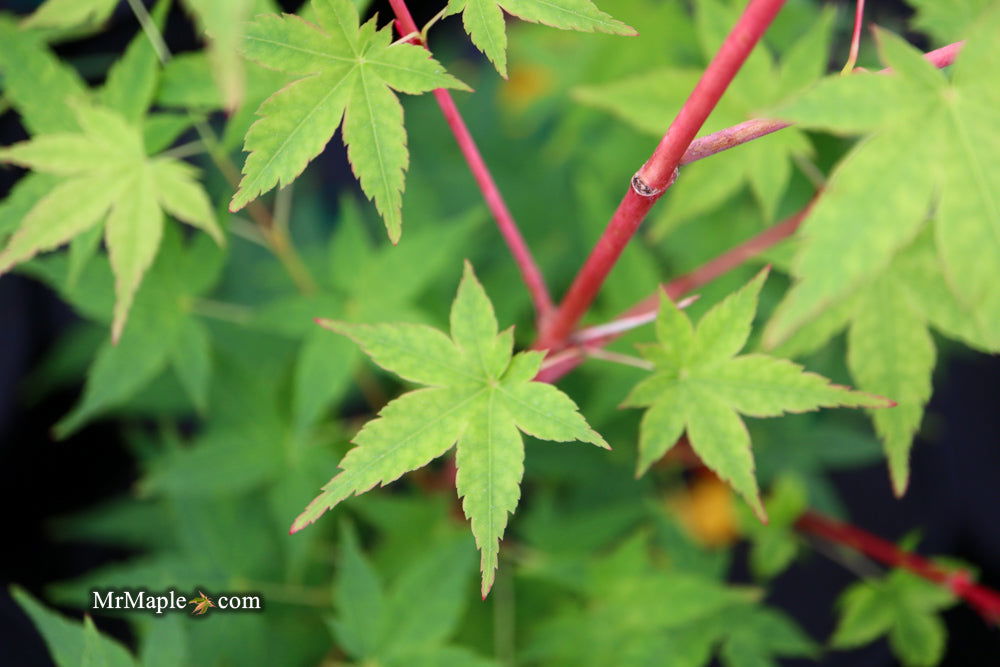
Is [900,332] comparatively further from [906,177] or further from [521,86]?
[521,86]

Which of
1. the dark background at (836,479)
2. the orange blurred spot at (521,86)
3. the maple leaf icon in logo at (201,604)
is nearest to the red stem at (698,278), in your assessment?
the maple leaf icon in logo at (201,604)

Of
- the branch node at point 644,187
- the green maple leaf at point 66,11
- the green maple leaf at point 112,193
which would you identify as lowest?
the green maple leaf at point 112,193

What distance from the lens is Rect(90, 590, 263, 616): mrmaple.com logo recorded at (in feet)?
3.56

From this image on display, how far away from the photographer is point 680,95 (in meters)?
1.00

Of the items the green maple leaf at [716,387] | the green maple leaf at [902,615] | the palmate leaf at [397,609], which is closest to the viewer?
the green maple leaf at [716,387]

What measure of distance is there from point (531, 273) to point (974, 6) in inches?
25.1

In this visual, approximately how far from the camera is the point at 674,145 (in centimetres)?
63

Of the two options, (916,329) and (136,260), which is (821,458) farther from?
(136,260)

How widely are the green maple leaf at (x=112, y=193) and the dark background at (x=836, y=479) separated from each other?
82 centimetres

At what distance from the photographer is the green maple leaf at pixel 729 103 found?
3.21 ft

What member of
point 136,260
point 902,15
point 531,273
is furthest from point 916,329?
point 902,15

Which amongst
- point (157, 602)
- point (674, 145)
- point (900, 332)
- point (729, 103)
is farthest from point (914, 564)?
point (157, 602)

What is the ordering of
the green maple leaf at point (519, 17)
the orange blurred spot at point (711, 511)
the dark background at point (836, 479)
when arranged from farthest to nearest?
the orange blurred spot at point (711, 511) < the dark background at point (836, 479) < the green maple leaf at point (519, 17)

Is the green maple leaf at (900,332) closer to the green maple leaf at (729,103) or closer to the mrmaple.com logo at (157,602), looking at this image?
the green maple leaf at (729,103)
